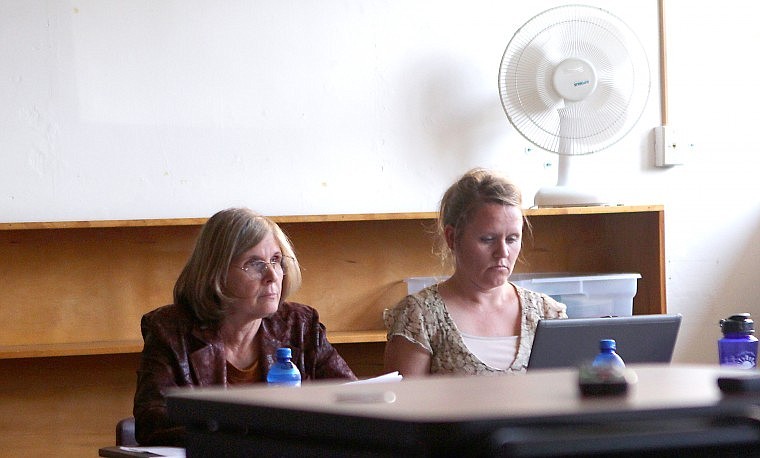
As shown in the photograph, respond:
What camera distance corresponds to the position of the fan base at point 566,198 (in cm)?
305

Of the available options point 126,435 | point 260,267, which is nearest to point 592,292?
point 260,267

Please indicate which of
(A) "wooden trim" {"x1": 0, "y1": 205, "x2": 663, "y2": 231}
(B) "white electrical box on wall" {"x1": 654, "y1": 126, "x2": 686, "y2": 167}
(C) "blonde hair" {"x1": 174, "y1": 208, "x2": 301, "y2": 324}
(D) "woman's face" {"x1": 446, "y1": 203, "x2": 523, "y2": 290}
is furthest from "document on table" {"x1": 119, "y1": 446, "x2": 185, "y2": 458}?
(B) "white electrical box on wall" {"x1": 654, "y1": 126, "x2": 686, "y2": 167}

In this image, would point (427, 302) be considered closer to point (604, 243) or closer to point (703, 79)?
point (604, 243)

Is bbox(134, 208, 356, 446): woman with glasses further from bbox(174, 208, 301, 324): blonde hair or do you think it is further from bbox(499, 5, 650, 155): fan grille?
bbox(499, 5, 650, 155): fan grille

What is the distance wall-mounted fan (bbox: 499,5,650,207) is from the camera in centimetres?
305

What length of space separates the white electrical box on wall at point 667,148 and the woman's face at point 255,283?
169 centimetres

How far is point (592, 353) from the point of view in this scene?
1.61 metres

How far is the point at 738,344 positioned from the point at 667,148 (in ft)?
4.51

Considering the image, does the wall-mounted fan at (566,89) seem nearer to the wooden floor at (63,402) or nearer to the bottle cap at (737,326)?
the bottle cap at (737,326)

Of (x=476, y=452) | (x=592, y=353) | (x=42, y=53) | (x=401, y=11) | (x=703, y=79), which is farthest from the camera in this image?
(x=703, y=79)

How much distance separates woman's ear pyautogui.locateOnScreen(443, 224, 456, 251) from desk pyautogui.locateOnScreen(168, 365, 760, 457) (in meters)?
1.73

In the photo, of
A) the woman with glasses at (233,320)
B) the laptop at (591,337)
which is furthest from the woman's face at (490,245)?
the laptop at (591,337)

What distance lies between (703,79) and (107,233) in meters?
2.04

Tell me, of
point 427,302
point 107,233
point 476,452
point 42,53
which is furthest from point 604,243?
point 476,452
